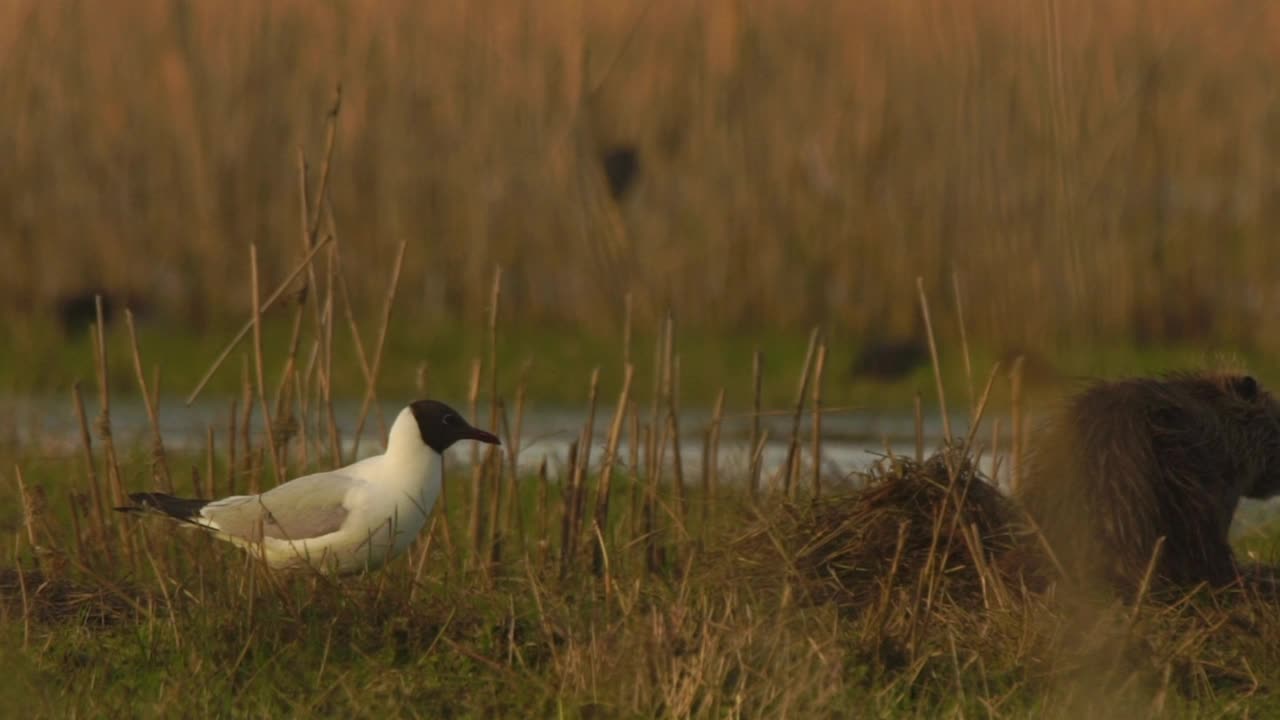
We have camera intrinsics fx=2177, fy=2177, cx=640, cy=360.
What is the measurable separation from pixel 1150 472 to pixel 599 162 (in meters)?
7.47

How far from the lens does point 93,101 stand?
1319 centimetres

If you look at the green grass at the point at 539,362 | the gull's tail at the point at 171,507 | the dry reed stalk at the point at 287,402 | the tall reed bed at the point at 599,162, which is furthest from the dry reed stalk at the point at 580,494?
the tall reed bed at the point at 599,162

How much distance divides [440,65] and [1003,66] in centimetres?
343

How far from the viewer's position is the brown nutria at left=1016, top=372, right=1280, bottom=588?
17.5 feet

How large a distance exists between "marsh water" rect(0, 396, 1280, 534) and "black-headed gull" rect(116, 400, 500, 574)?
2.34m

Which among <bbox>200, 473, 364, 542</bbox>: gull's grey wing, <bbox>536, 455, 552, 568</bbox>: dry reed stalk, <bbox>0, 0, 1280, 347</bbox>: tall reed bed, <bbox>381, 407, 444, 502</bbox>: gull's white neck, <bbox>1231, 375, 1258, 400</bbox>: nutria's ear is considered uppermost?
<bbox>0, 0, 1280, 347</bbox>: tall reed bed

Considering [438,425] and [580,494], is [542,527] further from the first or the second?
[438,425]

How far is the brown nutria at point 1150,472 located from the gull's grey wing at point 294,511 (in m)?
1.77

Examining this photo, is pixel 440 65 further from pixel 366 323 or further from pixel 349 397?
pixel 349 397

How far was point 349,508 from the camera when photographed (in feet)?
17.8

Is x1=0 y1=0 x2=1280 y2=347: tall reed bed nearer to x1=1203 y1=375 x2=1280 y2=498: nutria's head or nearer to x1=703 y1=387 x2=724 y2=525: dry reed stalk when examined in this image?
x1=703 y1=387 x2=724 y2=525: dry reed stalk

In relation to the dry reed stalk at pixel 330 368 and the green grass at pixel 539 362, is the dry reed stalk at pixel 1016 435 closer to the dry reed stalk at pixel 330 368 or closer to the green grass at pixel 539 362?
the dry reed stalk at pixel 330 368

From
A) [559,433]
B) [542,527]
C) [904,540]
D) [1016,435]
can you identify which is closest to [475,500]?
[542,527]

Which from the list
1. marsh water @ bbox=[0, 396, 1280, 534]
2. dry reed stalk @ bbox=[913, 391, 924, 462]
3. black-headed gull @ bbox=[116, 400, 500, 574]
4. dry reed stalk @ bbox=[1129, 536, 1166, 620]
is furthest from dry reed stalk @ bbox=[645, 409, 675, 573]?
dry reed stalk @ bbox=[1129, 536, 1166, 620]
